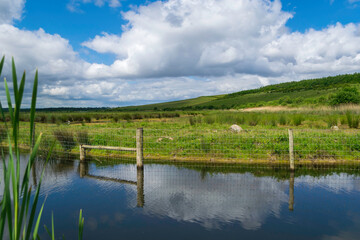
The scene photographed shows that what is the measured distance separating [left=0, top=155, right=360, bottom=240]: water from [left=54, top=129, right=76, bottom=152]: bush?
273cm

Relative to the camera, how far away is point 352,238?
399 cm

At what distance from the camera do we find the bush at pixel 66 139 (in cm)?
1056

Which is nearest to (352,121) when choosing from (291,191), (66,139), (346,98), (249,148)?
(249,148)

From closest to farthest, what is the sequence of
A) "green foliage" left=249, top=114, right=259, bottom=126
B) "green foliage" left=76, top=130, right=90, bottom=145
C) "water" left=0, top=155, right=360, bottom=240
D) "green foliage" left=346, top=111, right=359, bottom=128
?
"water" left=0, top=155, right=360, bottom=240 → "green foliage" left=76, top=130, right=90, bottom=145 → "green foliage" left=346, top=111, right=359, bottom=128 → "green foliage" left=249, top=114, right=259, bottom=126

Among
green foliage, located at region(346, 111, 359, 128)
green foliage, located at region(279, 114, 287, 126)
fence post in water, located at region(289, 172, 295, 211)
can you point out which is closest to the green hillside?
green foliage, located at region(279, 114, 287, 126)

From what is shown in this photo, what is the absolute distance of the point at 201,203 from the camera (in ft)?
17.5

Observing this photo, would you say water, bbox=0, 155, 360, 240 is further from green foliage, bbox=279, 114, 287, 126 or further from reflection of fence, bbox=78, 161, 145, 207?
green foliage, bbox=279, 114, 287, 126

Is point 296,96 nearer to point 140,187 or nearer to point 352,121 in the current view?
point 352,121

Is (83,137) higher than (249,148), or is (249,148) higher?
(83,137)

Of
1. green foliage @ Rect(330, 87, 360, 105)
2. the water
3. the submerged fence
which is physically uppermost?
green foliage @ Rect(330, 87, 360, 105)

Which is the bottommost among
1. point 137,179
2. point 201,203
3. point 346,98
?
point 201,203

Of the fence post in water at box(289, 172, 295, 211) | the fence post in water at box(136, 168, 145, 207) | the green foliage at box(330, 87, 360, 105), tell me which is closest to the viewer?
the fence post in water at box(289, 172, 295, 211)

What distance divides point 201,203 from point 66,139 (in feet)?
24.0

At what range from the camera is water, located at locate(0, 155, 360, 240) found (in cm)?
423
